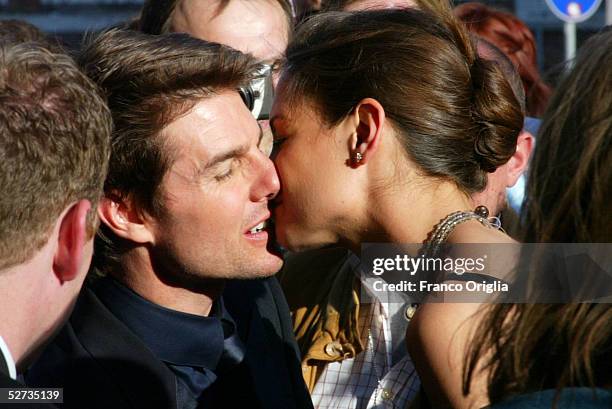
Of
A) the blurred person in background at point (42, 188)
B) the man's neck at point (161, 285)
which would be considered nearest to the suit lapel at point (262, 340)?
the man's neck at point (161, 285)

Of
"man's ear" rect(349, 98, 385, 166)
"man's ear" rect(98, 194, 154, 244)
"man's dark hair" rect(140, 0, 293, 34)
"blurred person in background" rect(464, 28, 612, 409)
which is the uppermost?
"blurred person in background" rect(464, 28, 612, 409)

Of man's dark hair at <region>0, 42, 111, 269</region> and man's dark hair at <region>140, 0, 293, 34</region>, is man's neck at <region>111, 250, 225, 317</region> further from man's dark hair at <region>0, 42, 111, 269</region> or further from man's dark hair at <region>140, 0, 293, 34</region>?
man's dark hair at <region>140, 0, 293, 34</region>

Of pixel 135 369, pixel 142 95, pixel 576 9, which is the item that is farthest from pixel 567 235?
pixel 576 9

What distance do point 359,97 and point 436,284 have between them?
1.99ft

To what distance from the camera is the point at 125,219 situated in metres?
2.70

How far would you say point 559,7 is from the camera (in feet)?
29.5

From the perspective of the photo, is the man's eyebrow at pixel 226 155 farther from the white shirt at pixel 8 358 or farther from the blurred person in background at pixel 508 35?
the blurred person in background at pixel 508 35

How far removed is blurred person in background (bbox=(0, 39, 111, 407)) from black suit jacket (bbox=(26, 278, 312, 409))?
41cm

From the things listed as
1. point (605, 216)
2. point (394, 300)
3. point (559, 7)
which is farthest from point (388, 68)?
point (559, 7)

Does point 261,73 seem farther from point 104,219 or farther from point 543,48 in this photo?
point 543,48

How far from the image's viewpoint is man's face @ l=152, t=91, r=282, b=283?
265 centimetres

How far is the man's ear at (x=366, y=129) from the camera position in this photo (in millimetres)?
2438

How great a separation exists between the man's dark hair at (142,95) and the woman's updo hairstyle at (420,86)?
302 millimetres

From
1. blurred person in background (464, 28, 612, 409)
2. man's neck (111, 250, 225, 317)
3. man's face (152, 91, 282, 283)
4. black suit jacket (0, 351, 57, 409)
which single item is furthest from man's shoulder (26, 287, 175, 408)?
blurred person in background (464, 28, 612, 409)
